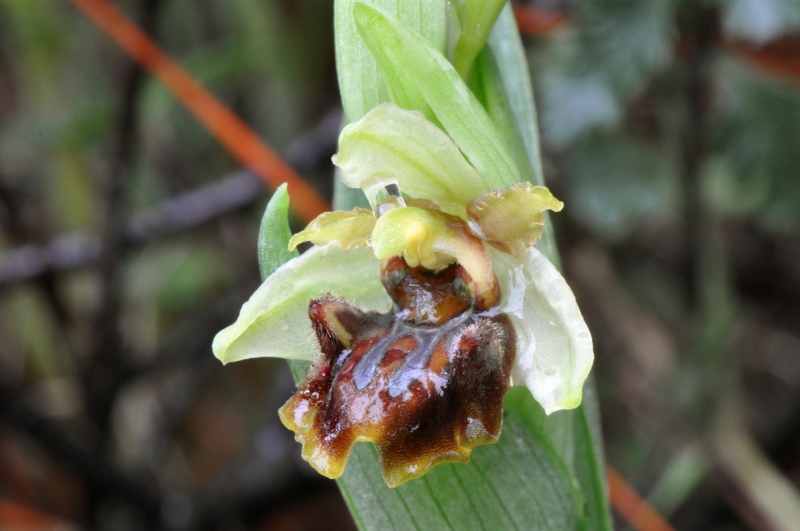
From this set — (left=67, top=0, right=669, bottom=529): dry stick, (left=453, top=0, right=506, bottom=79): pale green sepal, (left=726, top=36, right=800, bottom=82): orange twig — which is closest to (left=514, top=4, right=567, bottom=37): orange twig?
(left=726, top=36, right=800, bottom=82): orange twig

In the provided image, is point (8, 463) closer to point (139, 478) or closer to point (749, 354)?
point (139, 478)

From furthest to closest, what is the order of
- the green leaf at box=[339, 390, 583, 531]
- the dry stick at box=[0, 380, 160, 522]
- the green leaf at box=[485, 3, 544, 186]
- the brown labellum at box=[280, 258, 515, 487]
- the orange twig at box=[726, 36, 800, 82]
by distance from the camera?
the orange twig at box=[726, 36, 800, 82]
the dry stick at box=[0, 380, 160, 522]
the green leaf at box=[485, 3, 544, 186]
the green leaf at box=[339, 390, 583, 531]
the brown labellum at box=[280, 258, 515, 487]

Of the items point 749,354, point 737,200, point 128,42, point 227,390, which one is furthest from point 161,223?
point 749,354

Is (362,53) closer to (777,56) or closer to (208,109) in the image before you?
(208,109)

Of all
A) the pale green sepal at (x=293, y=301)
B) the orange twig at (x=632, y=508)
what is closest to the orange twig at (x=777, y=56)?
the orange twig at (x=632, y=508)

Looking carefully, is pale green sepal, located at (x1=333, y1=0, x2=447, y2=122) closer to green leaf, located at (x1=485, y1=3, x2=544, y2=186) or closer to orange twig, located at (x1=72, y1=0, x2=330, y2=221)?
green leaf, located at (x1=485, y1=3, x2=544, y2=186)
